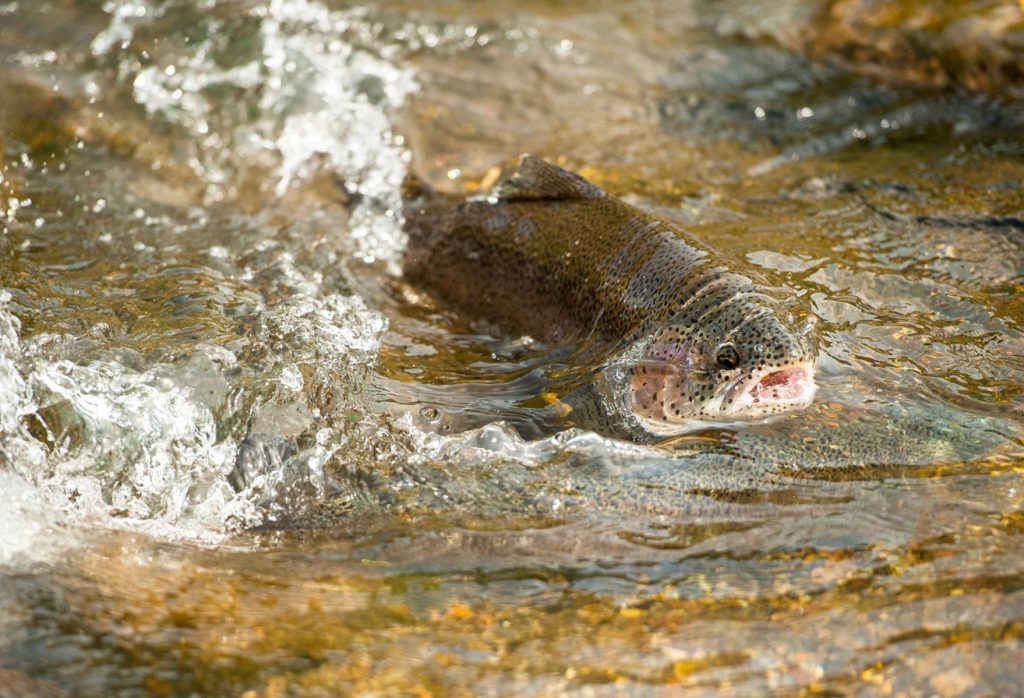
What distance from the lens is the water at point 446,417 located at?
2.89 m

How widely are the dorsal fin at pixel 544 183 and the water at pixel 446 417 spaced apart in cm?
77

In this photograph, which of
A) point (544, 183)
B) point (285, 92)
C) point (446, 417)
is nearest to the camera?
point (446, 417)

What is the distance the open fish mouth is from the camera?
3.95 m

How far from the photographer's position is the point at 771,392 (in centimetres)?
396

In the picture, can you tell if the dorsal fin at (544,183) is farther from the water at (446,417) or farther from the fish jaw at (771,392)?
the fish jaw at (771,392)

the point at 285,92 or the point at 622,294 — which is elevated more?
the point at 285,92

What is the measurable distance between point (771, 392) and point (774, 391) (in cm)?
1

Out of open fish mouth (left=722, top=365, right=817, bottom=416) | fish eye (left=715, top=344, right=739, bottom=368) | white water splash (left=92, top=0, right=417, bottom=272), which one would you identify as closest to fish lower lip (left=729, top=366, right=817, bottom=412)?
open fish mouth (left=722, top=365, right=817, bottom=416)

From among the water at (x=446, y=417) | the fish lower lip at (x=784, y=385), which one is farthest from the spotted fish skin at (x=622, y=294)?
the water at (x=446, y=417)

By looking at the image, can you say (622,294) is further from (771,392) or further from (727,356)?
(771,392)

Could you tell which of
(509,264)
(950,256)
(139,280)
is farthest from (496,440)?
(950,256)

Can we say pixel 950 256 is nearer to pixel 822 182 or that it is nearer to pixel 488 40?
pixel 822 182

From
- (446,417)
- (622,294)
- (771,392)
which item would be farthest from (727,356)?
(446,417)

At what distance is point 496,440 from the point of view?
3902mm
